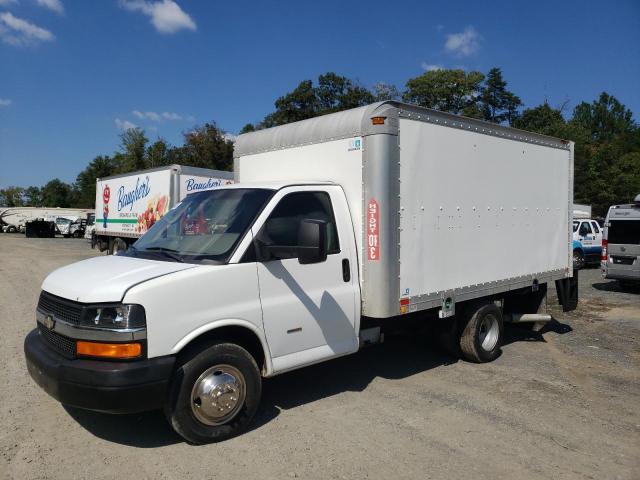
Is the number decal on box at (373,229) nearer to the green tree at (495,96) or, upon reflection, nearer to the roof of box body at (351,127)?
the roof of box body at (351,127)

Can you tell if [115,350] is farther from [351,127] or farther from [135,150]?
[135,150]

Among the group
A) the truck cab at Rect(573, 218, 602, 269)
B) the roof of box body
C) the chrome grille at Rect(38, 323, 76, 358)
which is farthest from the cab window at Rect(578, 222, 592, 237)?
the chrome grille at Rect(38, 323, 76, 358)

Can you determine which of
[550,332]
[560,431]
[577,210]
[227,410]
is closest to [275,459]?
[227,410]

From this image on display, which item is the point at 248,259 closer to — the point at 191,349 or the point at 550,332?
the point at 191,349

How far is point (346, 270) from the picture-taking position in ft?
16.6

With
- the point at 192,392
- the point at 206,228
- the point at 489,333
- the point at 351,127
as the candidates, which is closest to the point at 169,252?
the point at 206,228

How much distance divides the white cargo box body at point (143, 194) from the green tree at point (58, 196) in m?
78.8

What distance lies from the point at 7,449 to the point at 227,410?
175 cm

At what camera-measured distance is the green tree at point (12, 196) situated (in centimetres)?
11125

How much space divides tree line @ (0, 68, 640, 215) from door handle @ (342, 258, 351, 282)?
1629 inches

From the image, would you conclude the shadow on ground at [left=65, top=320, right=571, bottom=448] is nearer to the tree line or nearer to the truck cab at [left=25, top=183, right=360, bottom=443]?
the truck cab at [left=25, top=183, right=360, bottom=443]

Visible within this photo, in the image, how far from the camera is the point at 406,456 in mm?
4070

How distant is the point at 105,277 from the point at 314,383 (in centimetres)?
271

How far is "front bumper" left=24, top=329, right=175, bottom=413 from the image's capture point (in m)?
3.73
